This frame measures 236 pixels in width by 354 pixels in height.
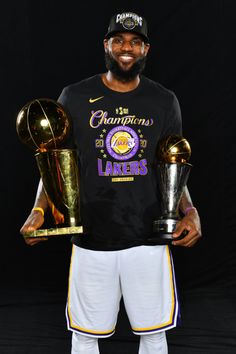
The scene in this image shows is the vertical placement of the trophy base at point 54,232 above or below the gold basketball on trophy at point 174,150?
below

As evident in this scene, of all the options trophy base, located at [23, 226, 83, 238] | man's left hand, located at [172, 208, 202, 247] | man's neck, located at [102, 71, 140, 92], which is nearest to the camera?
trophy base, located at [23, 226, 83, 238]

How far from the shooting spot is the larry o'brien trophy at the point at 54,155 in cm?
150

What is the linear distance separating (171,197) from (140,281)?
0.93 feet

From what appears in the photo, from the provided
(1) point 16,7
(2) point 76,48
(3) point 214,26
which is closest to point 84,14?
(2) point 76,48

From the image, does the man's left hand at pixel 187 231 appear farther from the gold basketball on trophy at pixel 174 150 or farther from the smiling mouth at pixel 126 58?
the smiling mouth at pixel 126 58

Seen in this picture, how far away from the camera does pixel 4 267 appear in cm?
343

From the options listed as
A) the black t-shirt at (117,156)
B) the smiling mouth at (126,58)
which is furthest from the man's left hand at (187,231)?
the smiling mouth at (126,58)

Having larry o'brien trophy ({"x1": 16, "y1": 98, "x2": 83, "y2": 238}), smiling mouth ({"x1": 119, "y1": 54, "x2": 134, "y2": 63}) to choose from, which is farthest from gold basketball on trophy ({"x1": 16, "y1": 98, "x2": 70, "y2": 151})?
smiling mouth ({"x1": 119, "y1": 54, "x2": 134, "y2": 63})

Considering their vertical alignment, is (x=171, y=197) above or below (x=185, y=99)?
below

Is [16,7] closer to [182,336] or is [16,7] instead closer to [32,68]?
[32,68]

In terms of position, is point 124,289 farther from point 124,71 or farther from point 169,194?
point 124,71

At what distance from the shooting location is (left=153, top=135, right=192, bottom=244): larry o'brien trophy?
5.21ft

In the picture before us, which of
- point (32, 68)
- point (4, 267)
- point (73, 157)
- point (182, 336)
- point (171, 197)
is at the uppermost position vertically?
point (32, 68)

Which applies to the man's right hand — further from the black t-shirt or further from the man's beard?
the man's beard
